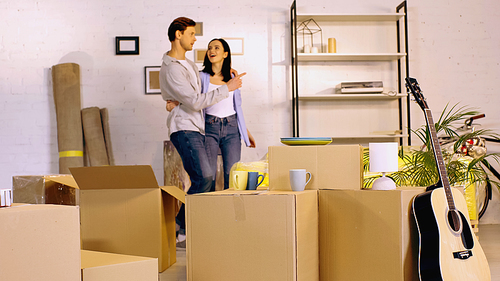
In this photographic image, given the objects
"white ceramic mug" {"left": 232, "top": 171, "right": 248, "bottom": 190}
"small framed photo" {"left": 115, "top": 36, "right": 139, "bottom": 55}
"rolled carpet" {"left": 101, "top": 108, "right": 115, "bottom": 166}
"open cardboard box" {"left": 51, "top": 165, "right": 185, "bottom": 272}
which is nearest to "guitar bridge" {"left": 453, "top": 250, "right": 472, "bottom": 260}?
"white ceramic mug" {"left": 232, "top": 171, "right": 248, "bottom": 190}

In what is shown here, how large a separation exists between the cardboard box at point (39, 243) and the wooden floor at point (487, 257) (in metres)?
1.00

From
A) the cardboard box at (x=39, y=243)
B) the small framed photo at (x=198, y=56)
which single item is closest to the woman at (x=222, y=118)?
the small framed photo at (x=198, y=56)

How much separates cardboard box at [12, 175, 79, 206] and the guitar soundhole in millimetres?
1924

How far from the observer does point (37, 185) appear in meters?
2.40

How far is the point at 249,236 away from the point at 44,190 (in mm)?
1554

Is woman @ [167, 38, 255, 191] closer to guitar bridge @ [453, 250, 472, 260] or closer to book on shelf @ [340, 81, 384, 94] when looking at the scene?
book on shelf @ [340, 81, 384, 94]

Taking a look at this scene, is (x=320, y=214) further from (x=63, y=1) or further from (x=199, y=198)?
(x=63, y=1)

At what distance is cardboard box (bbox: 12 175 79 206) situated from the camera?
94.5 inches

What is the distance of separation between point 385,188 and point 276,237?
463mm

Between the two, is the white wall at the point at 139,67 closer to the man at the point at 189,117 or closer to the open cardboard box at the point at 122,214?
the man at the point at 189,117

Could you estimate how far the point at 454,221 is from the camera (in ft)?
4.95

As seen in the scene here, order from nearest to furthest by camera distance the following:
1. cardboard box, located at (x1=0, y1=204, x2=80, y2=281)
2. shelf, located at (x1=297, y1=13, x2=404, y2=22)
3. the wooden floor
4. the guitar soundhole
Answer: cardboard box, located at (x1=0, y1=204, x2=80, y2=281)
the guitar soundhole
the wooden floor
shelf, located at (x1=297, y1=13, x2=404, y2=22)

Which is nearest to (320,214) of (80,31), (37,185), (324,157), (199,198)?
(324,157)

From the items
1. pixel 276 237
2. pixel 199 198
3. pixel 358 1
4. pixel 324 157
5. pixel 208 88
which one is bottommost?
pixel 276 237
